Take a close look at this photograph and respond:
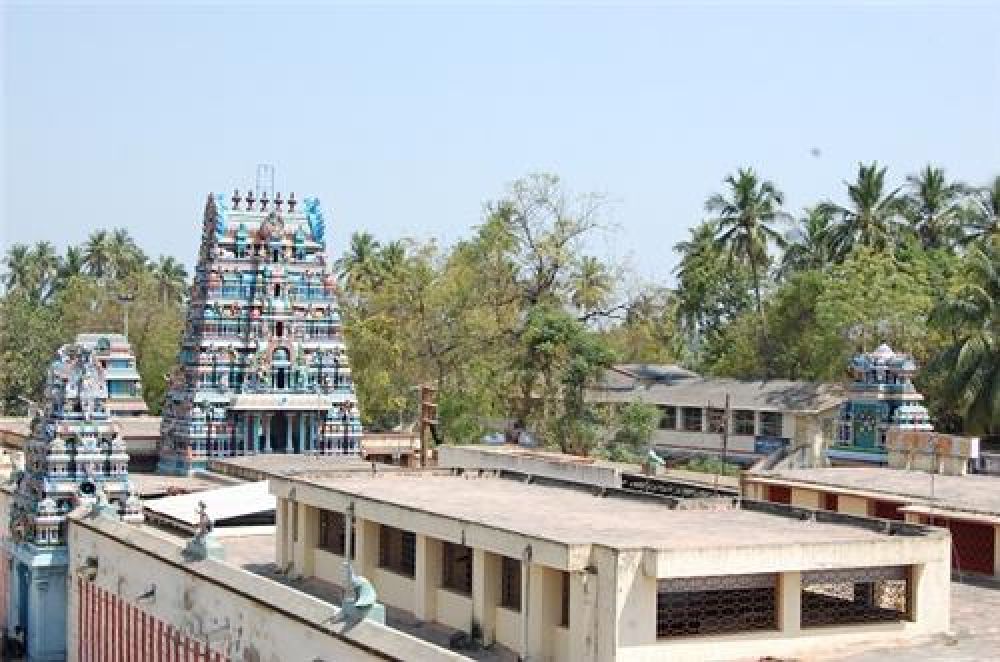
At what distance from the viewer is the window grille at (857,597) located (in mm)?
18312

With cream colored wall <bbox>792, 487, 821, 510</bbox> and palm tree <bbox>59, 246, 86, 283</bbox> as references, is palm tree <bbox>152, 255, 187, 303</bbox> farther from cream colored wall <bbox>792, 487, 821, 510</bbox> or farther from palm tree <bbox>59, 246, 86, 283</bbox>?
cream colored wall <bbox>792, 487, 821, 510</bbox>

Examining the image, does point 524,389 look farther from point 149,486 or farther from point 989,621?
point 989,621

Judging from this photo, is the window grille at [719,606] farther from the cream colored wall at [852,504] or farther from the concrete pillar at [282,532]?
the cream colored wall at [852,504]

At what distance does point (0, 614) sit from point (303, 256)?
47.4 feet

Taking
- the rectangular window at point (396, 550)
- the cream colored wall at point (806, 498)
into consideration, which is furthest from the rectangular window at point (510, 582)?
the cream colored wall at point (806, 498)

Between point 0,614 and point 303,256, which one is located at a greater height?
point 303,256

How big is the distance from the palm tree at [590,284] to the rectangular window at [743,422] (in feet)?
23.1

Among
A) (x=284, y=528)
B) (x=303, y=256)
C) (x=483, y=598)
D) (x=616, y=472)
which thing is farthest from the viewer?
(x=303, y=256)

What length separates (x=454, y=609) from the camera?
66.0 feet

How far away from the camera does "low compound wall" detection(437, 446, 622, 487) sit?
30.6m

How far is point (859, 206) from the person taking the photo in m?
69.4

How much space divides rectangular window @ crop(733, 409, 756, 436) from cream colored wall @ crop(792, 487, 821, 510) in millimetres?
35254

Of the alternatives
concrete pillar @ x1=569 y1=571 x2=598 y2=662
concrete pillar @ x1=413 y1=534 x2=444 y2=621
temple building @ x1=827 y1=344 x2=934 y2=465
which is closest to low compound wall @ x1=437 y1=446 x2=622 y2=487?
concrete pillar @ x1=413 y1=534 x2=444 y2=621

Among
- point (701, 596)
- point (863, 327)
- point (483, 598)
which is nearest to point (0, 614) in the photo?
point (483, 598)
